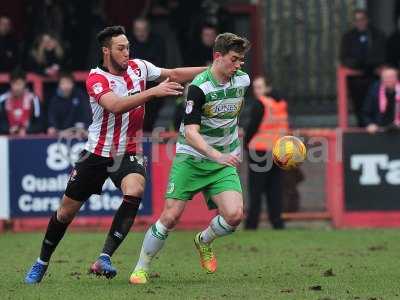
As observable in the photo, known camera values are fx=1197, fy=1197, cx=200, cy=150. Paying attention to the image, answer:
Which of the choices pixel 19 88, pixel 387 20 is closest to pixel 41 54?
pixel 19 88

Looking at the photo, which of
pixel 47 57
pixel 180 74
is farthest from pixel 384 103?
pixel 180 74

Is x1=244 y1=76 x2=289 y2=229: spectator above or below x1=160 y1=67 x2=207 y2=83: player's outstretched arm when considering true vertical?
below

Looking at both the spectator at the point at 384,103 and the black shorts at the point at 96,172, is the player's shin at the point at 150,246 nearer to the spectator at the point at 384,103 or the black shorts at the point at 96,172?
the black shorts at the point at 96,172

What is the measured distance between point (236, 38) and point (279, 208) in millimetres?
6602

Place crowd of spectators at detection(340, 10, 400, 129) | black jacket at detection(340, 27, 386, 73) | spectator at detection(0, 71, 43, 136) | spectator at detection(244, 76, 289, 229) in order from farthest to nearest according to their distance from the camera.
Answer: black jacket at detection(340, 27, 386, 73)
spectator at detection(0, 71, 43, 136)
crowd of spectators at detection(340, 10, 400, 129)
spectator at detection(244, 76, 289, 229)

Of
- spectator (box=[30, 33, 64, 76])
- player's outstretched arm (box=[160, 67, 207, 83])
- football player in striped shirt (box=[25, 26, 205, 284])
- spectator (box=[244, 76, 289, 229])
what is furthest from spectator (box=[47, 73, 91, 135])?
football player in striped shirt (box=[25, 26, 205, 284])

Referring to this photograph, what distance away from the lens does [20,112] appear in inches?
653

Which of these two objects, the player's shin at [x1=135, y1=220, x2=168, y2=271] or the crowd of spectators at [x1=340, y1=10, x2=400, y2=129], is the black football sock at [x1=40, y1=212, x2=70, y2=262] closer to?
the player's shin at [x1=135, y1=220, x2=168, y2=271]

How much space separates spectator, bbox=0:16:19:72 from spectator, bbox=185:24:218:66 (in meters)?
2.64

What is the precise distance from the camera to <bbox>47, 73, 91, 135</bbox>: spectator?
53.9 ft

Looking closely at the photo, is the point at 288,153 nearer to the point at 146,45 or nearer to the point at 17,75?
the point at 17,75

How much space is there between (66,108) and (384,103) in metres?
4.35

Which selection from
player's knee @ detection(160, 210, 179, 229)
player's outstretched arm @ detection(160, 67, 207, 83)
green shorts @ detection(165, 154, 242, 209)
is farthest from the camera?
player's outstretched arm @ detection(160, 67, 207, 83)

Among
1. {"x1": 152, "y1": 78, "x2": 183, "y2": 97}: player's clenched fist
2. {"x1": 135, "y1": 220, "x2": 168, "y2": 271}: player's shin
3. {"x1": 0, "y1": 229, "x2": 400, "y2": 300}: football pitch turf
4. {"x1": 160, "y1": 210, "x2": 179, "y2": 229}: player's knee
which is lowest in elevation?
{"x1": 0, "y1": 229, "x2": 400, "y2": 300}: football pitch turf
